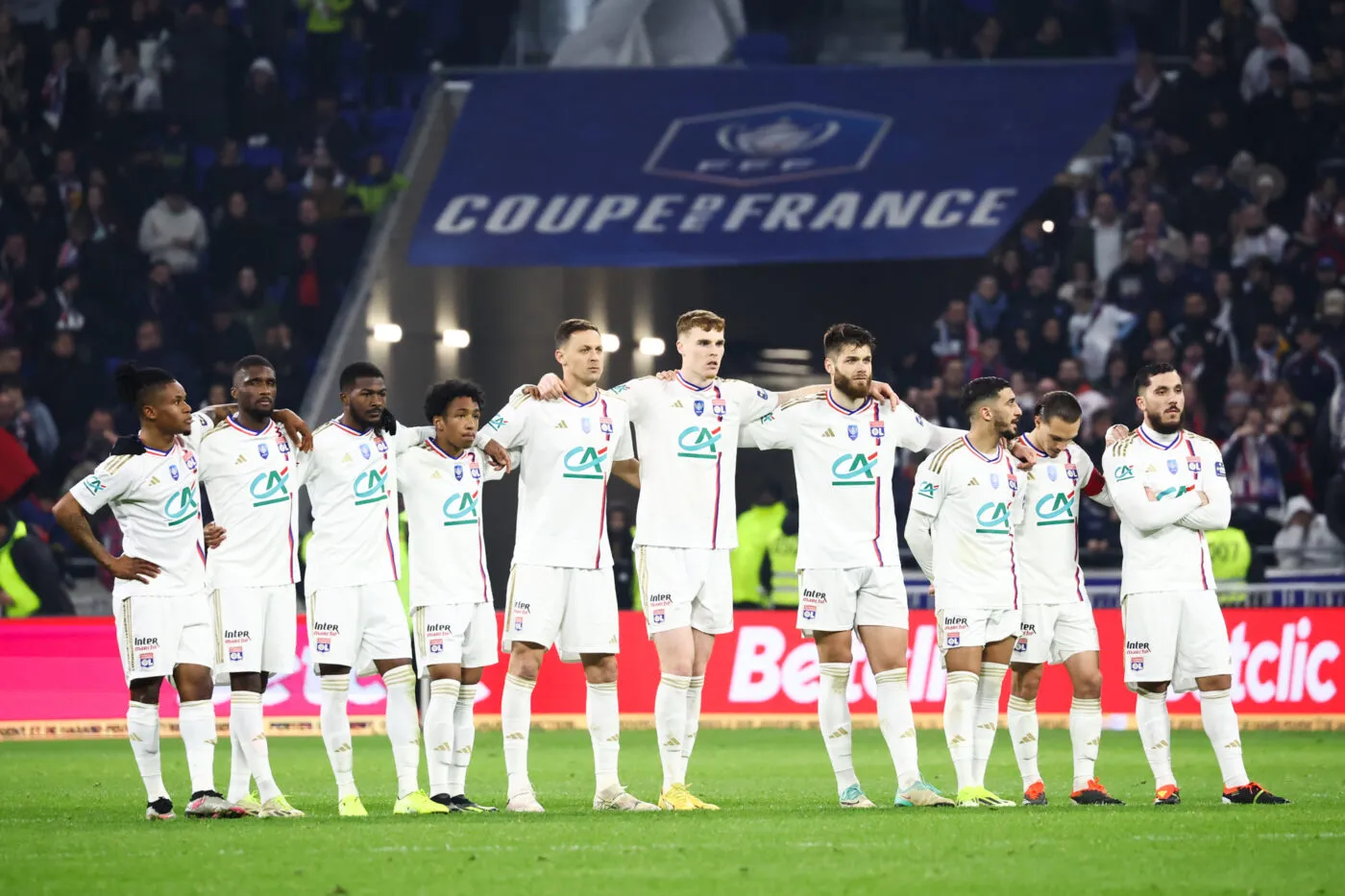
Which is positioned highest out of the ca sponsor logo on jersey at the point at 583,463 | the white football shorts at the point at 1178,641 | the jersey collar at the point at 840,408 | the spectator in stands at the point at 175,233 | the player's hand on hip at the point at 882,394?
the spectator in stands at the point at 175,233

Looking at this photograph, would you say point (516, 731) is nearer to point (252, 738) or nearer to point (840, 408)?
point (252, 738)

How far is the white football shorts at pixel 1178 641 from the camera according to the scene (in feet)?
39.4

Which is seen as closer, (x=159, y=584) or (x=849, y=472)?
(x=159, y=584)

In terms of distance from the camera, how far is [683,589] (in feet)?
38.3

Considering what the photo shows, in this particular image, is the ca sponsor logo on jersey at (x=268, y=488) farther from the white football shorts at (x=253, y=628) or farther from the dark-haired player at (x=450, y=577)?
the dark-haired player at (x=450, y=577)

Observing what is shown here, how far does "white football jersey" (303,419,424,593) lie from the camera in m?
11.9

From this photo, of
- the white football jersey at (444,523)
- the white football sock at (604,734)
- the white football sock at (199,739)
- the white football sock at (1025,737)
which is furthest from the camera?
the white football sock at (1025,737)

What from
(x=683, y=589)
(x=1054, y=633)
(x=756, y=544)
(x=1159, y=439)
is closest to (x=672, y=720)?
(x=683, y=589)

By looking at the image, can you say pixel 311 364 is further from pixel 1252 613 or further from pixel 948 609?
pixel 948 609

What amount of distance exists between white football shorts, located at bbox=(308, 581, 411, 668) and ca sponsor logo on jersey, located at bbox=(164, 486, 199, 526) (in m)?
0.87

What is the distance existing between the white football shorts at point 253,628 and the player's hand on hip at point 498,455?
140 cm

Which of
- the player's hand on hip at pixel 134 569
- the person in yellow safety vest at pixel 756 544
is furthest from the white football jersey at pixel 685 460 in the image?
the person in yellow safety vest at pixel 756 544

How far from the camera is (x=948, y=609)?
12.0 m

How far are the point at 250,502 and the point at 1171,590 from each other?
17.8 ft
